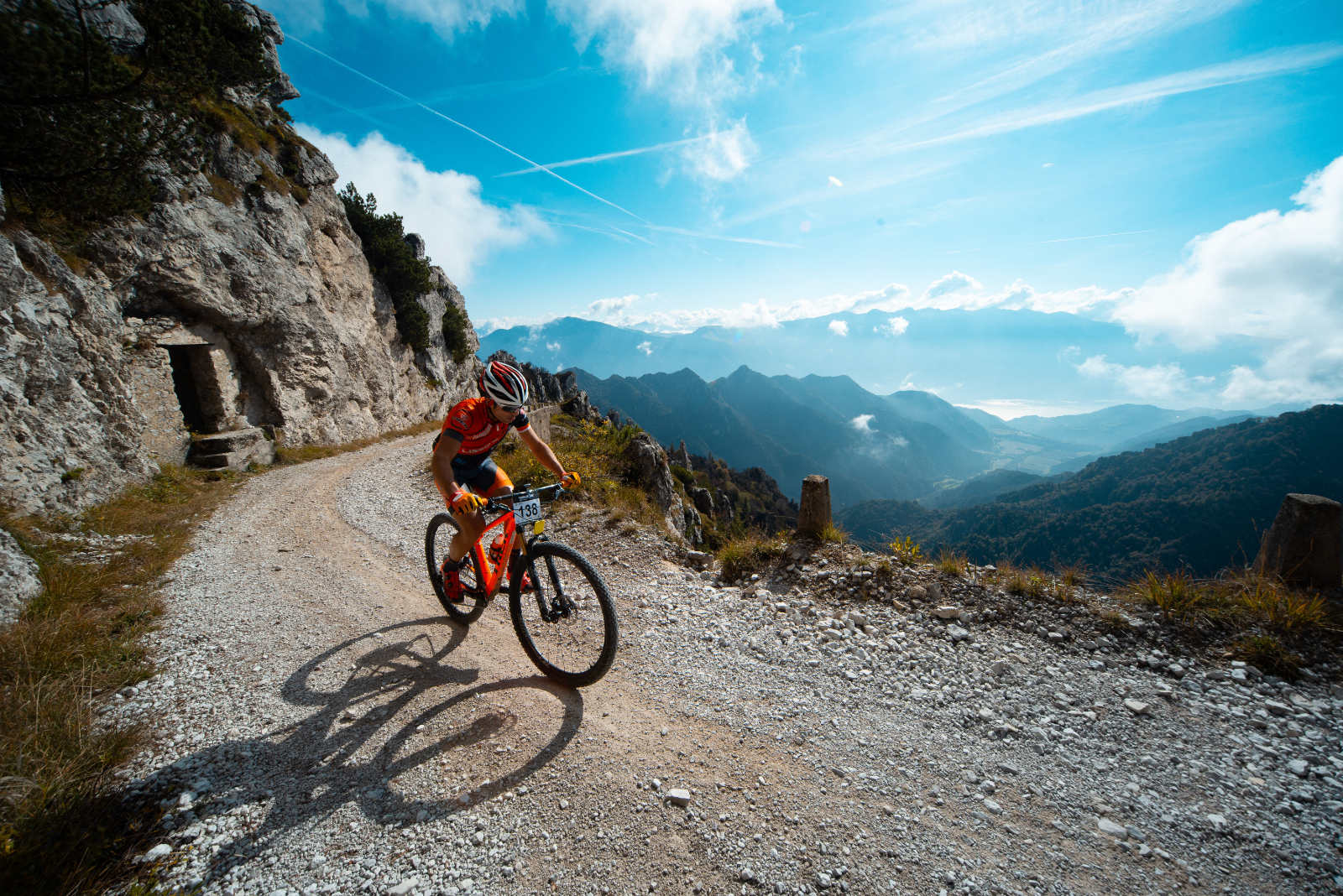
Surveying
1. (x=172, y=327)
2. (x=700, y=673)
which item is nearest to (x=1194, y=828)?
(x=700, y=673)

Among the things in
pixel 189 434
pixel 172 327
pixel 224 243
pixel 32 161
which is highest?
pixel 224 243

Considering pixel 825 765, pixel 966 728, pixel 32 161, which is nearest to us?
pixel 825 765

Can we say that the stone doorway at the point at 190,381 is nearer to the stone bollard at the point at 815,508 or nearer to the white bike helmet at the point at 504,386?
the white bike helmet at the point at 504,386

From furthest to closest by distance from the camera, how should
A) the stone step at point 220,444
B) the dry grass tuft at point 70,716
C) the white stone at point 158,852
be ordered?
the stone step at point 220,444 < the white stone at point 158,852 < the dry grass tuft at point 70,716

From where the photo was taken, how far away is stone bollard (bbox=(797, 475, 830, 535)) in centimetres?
750

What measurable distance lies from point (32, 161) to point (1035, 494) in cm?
18146

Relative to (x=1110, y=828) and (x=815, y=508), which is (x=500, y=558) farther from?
(x=1110, y=828)

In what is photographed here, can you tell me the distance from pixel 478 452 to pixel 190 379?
19.2 metres

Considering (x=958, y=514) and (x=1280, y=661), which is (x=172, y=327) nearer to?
(x=1280, y=661)

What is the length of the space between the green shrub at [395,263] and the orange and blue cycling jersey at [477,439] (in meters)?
30.5

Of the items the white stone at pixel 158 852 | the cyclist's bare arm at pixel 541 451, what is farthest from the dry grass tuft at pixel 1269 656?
the white stone at pixel 158 852

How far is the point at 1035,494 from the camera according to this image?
466ft

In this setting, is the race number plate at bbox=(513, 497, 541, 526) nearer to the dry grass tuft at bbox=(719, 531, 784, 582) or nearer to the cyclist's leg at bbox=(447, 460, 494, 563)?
the cyclist's leg at bbox=(447, 460, 494, 563)

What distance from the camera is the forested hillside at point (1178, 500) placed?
76500 mm
